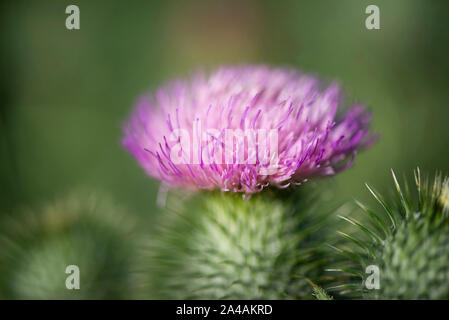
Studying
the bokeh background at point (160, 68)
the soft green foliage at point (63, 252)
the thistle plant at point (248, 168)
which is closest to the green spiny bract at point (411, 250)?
the thistle plant at point (248, 168)

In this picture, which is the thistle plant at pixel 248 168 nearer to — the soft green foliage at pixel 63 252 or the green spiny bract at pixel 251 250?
the green spiny bract at pixel 251 250

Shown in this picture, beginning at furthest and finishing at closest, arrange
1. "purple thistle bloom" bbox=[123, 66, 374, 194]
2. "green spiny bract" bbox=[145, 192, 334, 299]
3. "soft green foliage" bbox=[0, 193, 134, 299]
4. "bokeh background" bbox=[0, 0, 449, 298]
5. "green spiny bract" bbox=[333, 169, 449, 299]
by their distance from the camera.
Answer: "bokeh background" bbox=[0, 0, 449, 298] < "soft green foliage" bbox=[0, 193, 134, 299] < "green spiny bract" bbox=[145, 192, 334, 299] < "purple thistle bloom" bbox=[123, 66, 374, 194] < "green spiny bract" bbox=[333, 169, 449, 299]

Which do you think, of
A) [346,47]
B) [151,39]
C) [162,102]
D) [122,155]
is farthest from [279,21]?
[162,102]

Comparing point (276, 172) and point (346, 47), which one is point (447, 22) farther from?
point (276, 172)

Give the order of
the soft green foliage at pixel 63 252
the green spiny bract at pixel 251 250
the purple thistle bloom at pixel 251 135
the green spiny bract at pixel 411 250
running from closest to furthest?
the green spiny bract at pixel 411 250
the purple thistle bloom at pixel 251 135
the green spiny bract at pixel 251 250
the soft green foliage at pixel 63 252

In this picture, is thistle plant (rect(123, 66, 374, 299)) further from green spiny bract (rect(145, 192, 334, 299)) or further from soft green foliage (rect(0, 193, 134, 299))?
soft green foliage (rect(0, 193, 134, 299))

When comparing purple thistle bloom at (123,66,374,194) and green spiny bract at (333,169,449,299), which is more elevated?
purple thistle bloom at (123,66,374,194)

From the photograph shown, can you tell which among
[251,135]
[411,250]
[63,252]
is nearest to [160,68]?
[63,252]

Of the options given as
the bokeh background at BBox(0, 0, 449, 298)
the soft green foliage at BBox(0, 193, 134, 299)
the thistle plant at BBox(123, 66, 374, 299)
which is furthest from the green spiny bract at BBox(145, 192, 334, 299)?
the bokeh background at BBox(0, 0, 449, 298)
